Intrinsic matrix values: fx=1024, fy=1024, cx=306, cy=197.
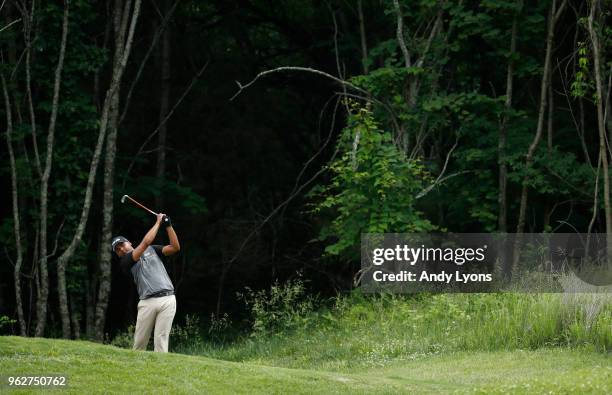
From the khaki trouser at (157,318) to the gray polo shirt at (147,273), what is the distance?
0.12 m

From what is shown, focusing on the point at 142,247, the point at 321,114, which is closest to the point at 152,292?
the point at 142,247

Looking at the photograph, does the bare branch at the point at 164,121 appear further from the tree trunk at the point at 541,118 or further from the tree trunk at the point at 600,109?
the tree trunk at the point at 600,109

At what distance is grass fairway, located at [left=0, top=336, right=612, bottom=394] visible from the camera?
10.1 m

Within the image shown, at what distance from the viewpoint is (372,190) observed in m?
18.8

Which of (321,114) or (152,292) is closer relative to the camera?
(152,292)

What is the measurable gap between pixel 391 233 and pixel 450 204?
10.5ft

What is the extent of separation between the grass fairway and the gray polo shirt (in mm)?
1632

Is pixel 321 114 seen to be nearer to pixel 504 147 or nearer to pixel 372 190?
pixel 504 147

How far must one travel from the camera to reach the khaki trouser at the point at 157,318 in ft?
44.3

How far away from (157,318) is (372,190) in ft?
20.8

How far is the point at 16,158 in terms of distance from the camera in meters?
21.8

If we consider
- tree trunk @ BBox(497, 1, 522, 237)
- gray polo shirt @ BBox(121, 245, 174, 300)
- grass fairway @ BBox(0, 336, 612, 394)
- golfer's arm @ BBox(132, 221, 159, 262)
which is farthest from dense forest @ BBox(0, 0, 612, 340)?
grass fairway @ BBox(0, 336, 612, 394)

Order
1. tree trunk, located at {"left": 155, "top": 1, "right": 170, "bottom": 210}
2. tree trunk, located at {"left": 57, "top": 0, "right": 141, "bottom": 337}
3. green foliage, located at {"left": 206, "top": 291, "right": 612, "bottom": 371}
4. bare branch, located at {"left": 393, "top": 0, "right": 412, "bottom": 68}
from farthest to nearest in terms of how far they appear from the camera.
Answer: tree trunk, located at {"left": 155, "top": 1, "right": 170, "bottom": 210}, bare branch, located at {"left": 393, "top": 0, "right": 412, "bottom": 68}, tree trunk, located at {"left": 57, "top": 0, "right": 141, "bottom": 337}, green foliage, located at {"left": 206, "top": 291, "right": 612, "bottom": 371}

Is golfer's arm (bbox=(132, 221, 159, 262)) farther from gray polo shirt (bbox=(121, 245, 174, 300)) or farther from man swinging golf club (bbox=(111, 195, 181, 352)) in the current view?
gray polo shirt (bbox=(121, 245, 174, 300))
